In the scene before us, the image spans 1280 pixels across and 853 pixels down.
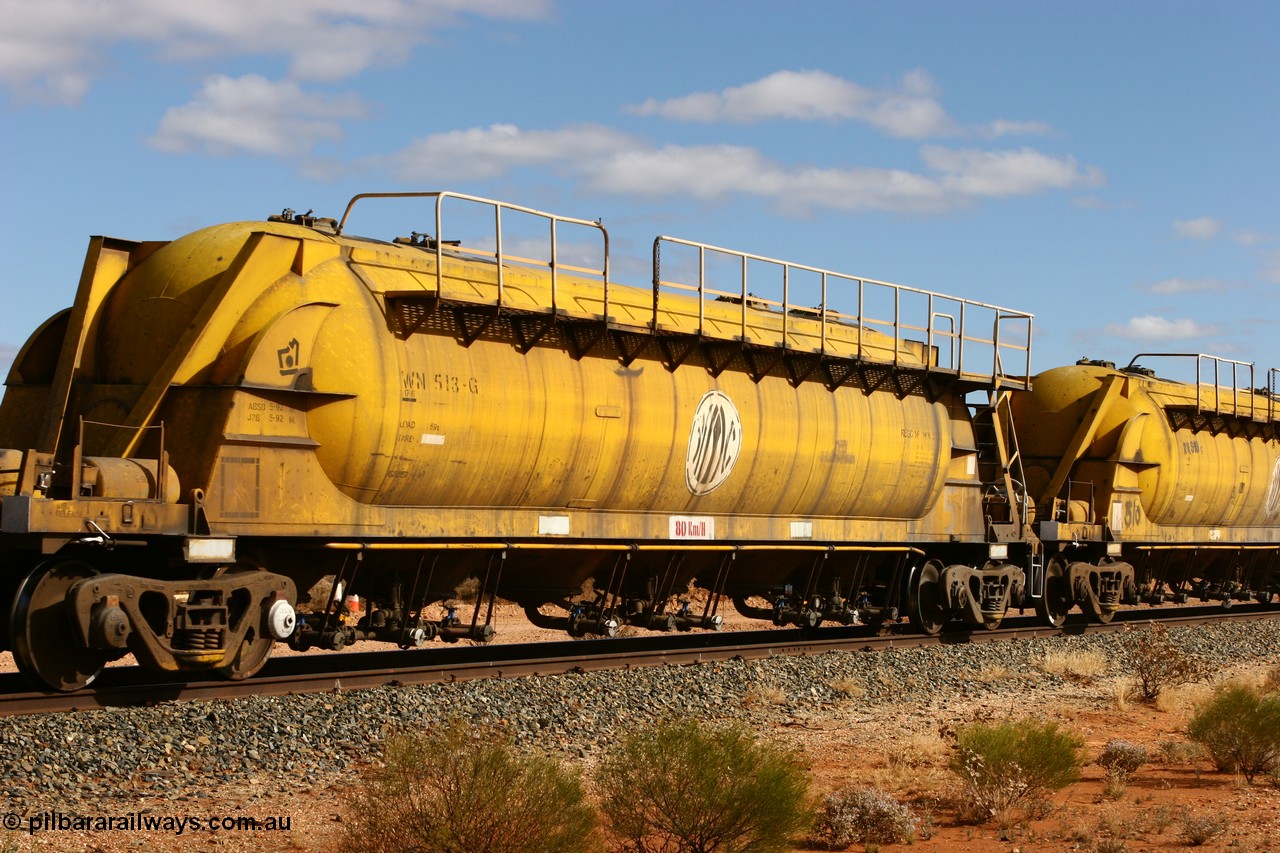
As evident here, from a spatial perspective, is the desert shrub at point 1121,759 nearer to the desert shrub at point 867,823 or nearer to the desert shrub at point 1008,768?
the desert shrub at point 1008,768

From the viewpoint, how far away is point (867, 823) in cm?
893

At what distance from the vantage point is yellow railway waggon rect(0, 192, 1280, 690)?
11.8m

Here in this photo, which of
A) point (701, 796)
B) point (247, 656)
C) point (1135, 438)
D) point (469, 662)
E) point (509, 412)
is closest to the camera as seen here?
point (701, 796)

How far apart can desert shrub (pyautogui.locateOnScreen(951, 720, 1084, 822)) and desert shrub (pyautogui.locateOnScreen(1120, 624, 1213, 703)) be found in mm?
6312

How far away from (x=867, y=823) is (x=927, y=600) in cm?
1230

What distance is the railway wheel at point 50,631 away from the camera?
1102cm

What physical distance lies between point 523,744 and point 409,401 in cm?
365

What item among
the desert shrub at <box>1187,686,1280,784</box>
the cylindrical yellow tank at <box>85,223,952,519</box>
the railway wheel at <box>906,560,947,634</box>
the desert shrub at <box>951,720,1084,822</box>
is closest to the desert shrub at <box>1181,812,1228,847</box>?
the desert shrub at <box>951,720,1084,822</box>

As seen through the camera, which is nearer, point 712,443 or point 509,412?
point 509,412

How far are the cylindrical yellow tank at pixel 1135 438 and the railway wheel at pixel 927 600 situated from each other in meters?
4.34

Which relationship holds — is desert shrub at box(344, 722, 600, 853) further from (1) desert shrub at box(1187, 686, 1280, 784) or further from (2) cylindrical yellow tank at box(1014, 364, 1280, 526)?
(2) cylindrical yellow tank at box(1014, 364, 1280, 526)

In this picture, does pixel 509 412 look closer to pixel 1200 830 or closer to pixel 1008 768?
pixel 1008 768

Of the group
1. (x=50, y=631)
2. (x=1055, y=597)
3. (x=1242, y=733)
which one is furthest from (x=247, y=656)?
(x=1055, y=597)

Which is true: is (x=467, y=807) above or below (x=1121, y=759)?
above
